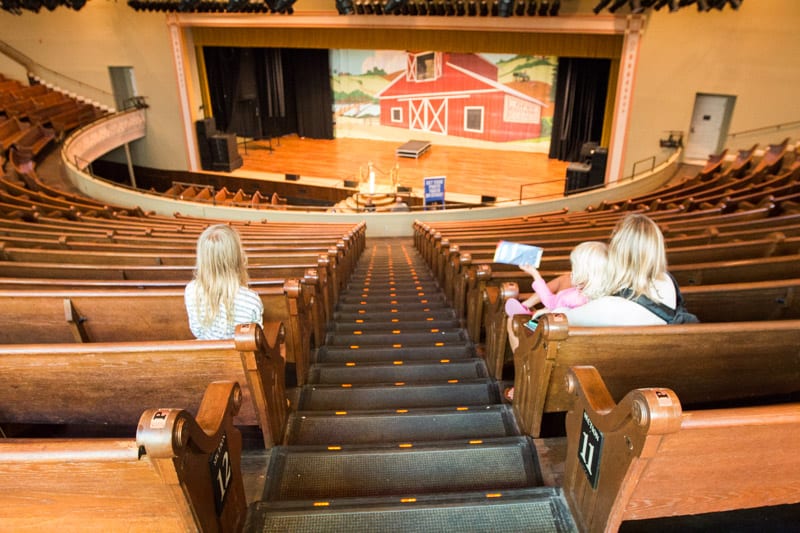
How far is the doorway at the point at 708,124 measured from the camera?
10680 mm

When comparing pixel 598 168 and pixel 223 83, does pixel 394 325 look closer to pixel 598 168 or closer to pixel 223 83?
pixel 598 168

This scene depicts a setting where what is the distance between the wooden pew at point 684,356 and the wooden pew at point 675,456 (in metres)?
0.23

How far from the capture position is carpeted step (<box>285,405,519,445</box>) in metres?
2.13

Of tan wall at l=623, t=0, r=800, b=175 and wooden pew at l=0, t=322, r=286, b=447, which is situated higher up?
Answer: tan wall at l=623, t=0, r=800, b=175

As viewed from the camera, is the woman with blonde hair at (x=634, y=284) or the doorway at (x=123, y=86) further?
the doorway at (x=123, y=86)

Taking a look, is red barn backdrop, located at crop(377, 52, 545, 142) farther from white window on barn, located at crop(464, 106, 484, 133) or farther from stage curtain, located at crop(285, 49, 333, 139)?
stage curtain, located at crop(285, 49, 333, 139)

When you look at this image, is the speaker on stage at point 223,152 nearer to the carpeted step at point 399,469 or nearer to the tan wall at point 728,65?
the tan wall at point 728,65

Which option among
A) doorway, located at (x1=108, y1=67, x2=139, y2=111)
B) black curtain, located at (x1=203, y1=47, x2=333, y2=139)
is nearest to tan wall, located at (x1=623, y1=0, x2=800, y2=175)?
black curtain, located at (x1=203, y1=47, x2=333, y2=139)

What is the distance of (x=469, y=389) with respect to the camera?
99.2 inches

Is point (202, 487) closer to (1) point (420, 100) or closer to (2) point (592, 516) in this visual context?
(2) point (592, 516)

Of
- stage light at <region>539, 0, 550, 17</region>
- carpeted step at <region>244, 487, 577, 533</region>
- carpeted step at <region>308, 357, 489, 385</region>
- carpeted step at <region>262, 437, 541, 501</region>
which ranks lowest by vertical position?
carpeted step at <region>308, 357, 489, 385</region>

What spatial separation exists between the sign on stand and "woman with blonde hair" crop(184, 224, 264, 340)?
886 centimetres

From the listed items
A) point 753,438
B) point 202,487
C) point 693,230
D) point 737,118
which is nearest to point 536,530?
point 753,438

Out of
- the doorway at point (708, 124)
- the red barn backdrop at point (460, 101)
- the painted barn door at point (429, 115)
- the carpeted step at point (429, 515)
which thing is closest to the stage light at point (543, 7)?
the doorway at point (708, 124)
